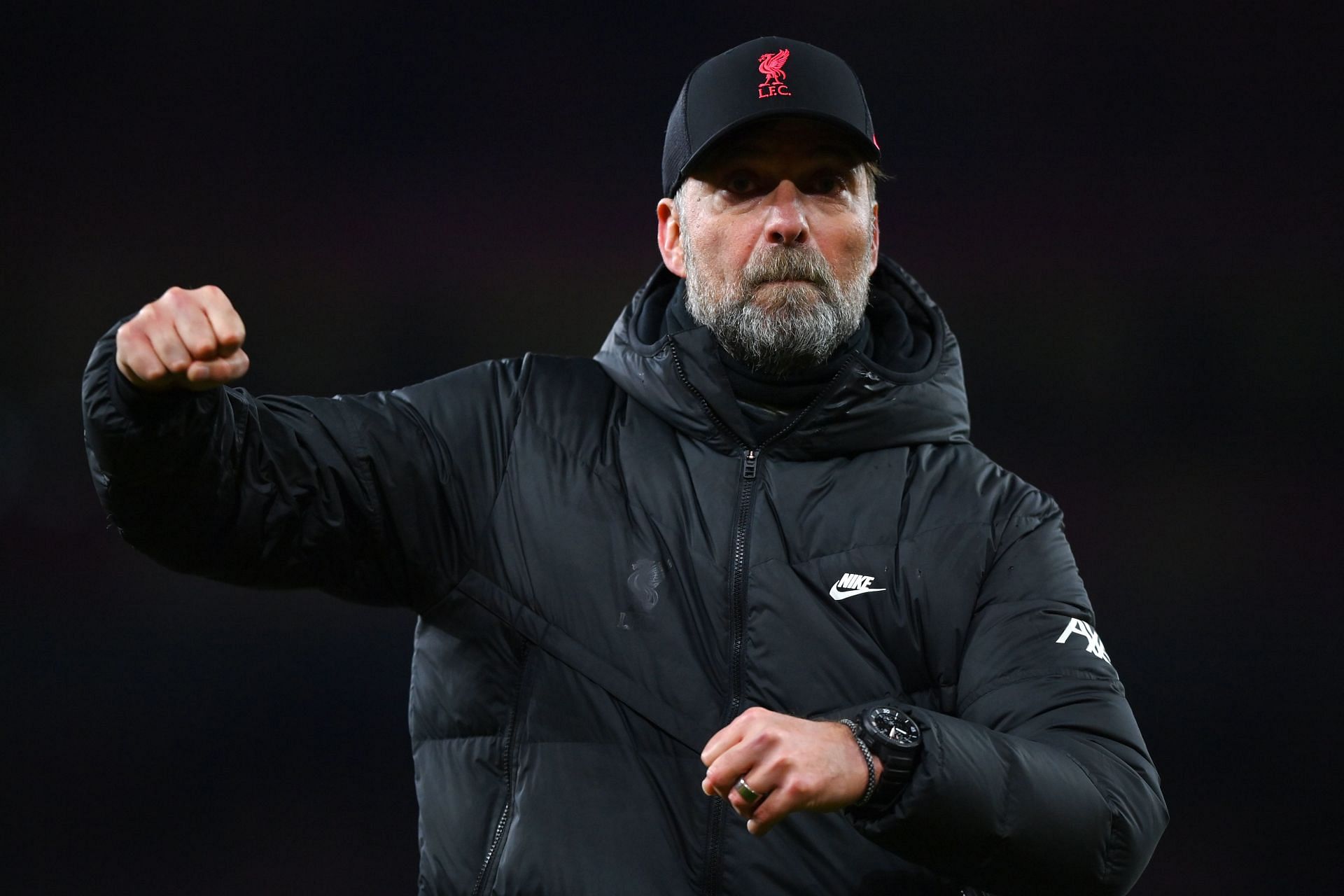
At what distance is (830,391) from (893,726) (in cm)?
42

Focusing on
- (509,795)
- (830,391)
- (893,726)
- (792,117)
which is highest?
(792,117)

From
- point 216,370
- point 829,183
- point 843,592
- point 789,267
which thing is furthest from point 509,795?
point 829,183

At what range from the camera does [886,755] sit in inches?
40.9

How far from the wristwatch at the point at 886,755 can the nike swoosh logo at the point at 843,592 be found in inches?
9.5

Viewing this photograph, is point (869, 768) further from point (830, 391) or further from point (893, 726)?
point (830, 391)

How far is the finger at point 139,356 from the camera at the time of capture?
104 cm

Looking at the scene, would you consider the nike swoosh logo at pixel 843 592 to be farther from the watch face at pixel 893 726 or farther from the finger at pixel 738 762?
the finger at pixel 738 762

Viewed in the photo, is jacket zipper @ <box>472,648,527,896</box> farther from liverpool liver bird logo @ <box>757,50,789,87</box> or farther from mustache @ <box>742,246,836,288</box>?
liverpool liver bird logo @ <box>757,50,789,87</box>

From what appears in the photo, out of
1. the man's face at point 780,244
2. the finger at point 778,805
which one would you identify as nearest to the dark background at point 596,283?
the man's face at point 780,244

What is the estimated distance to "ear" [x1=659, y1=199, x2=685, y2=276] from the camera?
1.56 metres

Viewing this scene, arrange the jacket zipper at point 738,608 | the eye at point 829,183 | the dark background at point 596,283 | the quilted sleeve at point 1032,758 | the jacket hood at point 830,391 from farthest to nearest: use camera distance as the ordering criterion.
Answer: the dark background at point 596,283 → the eye at point 829,183 → the jacket hood at point 830,391 → the jacket zipper at point 738,608 → the quilted sleeve at point 1032,758

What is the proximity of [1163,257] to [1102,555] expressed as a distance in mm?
612

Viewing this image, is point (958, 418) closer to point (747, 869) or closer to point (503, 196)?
point (747, 869)

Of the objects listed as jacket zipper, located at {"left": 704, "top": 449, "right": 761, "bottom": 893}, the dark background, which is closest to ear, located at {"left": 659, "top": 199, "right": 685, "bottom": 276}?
jacket zipper, located at {"left": 704, "top": 449, "right": 761, "bottom": 893}
